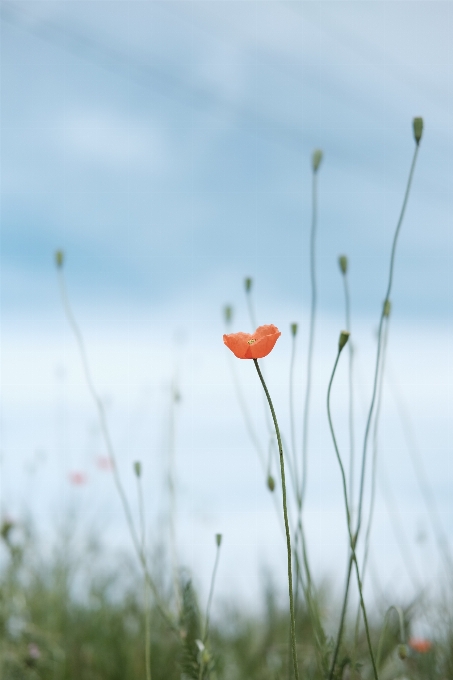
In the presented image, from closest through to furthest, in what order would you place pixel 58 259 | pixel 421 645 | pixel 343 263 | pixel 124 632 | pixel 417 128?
1. pixel 417 128
2. pixel 343 263
3. pixel 58 259
4. pixel 421 645
5. pixel 124 632

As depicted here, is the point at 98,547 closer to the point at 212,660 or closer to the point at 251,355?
Result: the point at 212,660

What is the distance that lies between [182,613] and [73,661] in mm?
1802

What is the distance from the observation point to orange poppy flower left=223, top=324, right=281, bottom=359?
108 cm

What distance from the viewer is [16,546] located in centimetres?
329

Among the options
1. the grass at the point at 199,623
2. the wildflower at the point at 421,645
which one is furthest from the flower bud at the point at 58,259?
the wildflower at the point at 421,645

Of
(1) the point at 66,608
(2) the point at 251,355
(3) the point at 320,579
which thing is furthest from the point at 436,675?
(1) the point at 66,608

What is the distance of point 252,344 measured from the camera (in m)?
1.09

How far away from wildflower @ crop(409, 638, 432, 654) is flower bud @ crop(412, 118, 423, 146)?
5.04ft

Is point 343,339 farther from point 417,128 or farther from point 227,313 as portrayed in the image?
point 227,313

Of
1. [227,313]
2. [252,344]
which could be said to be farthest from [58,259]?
[252,344]

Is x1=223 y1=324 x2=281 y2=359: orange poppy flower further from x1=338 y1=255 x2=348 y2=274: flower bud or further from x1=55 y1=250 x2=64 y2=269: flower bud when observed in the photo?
x1=55 y1=250 x2=64 y2=269: flower bud

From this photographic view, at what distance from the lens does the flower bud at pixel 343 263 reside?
159 centimetres

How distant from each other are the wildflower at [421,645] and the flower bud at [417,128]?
5.04 ft

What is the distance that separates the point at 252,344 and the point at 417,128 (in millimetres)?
630
